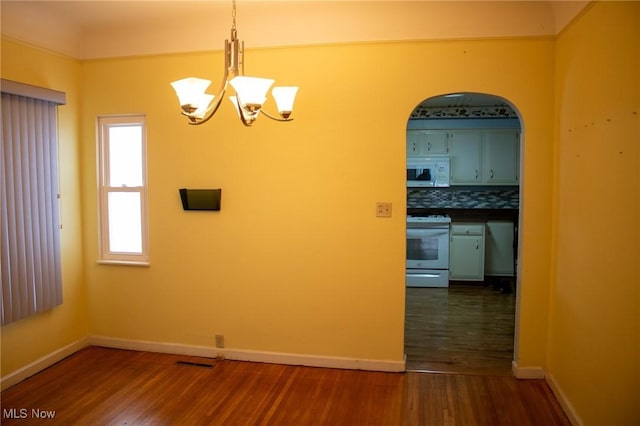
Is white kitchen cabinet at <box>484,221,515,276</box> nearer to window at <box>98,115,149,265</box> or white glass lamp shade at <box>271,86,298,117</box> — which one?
white glass lamp shade at <box>271,86,298,117</box>

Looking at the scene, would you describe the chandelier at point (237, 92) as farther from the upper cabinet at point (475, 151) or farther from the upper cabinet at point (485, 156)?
the upper cabinet at point (485, 156)

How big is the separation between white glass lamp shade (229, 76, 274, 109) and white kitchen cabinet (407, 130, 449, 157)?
419 centimetres

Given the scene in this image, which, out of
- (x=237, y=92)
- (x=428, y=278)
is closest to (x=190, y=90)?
(x=237, y=92)

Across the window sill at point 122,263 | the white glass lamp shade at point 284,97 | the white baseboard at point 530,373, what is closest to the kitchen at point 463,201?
the white baseboard at point 530,373

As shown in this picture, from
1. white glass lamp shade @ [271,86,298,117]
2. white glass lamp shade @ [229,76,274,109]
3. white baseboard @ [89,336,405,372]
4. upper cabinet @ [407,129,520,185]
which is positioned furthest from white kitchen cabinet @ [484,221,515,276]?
white glass lamp shade @ [229,76,274,109]

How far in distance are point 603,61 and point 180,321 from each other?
11.2ft

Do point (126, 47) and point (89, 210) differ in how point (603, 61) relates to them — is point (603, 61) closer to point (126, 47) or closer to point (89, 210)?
point (126, 47)

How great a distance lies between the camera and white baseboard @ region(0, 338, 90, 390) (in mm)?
2781

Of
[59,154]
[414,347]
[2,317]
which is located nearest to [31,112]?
[59,154]

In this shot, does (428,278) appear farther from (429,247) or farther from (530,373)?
(530,373)

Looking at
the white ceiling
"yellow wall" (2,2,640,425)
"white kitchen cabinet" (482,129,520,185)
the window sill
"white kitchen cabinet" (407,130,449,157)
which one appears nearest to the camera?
"yellow wall" (2,2,640,425)

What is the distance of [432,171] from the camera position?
226 inches

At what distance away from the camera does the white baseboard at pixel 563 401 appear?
231 centimetres

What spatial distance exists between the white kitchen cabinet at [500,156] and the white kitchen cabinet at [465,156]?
0.08m
